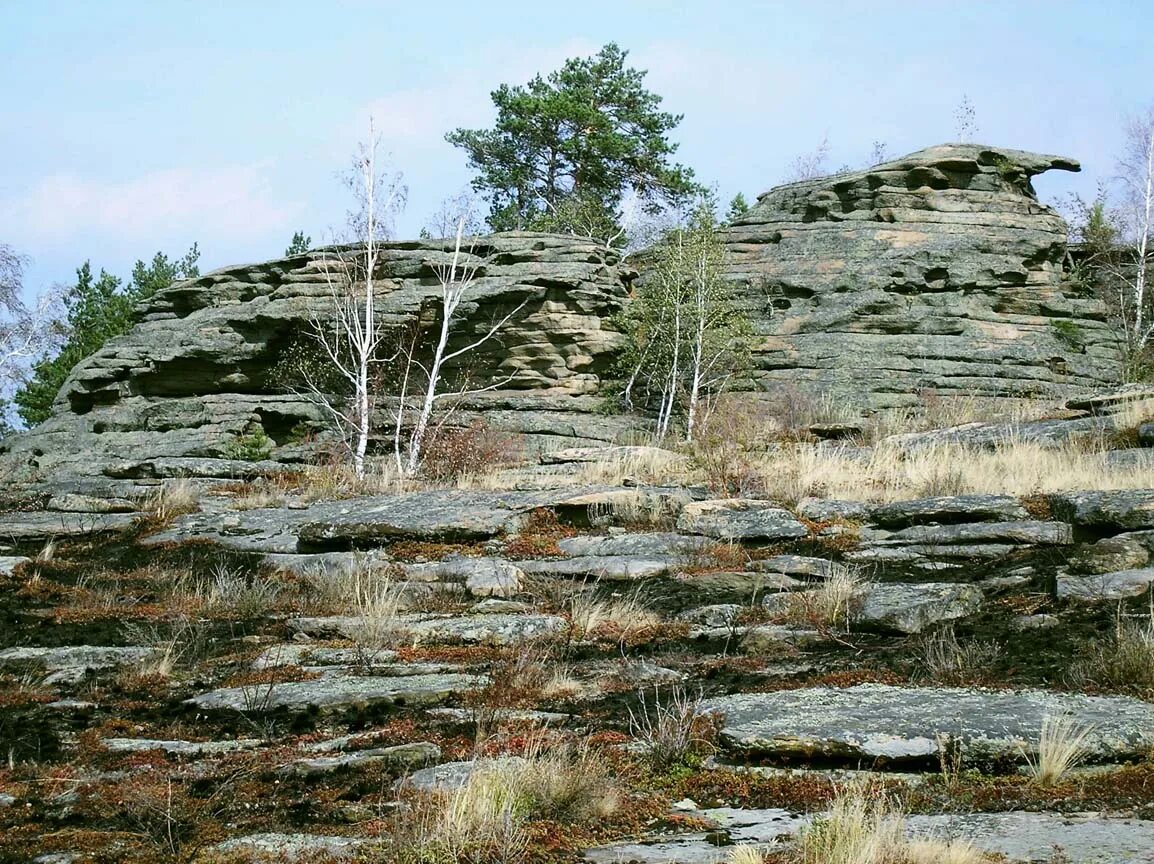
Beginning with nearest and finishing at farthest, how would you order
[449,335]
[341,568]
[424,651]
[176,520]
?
1. [424,651]
2. [341,568]
3. [176,520]
4. [449,335]


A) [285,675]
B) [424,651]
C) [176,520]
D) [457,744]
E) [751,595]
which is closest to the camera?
[457,744]

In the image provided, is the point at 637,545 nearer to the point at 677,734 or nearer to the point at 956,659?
the point at 956,659

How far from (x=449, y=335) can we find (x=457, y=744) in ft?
78.9

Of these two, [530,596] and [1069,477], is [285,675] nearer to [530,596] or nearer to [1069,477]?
[530,596]

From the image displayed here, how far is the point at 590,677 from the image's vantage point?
293 inches

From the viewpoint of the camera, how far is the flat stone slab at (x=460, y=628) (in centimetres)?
869

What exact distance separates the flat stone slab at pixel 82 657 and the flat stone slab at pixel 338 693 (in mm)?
1293

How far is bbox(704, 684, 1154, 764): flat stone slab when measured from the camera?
527cm

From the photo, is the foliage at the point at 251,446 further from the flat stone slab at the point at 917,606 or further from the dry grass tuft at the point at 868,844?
the dry grass tuft at the point at 868,844

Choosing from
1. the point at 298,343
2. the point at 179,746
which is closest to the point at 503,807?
the point at 179,746

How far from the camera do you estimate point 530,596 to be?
33.2 feet

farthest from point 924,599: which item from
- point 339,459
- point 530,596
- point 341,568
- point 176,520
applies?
point 339,459

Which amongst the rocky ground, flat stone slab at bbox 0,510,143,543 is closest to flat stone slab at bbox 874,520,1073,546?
the rocky ground

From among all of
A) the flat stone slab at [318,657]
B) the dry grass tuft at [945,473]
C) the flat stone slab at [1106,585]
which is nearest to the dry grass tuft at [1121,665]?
the flat stone slab at [1106,585]
